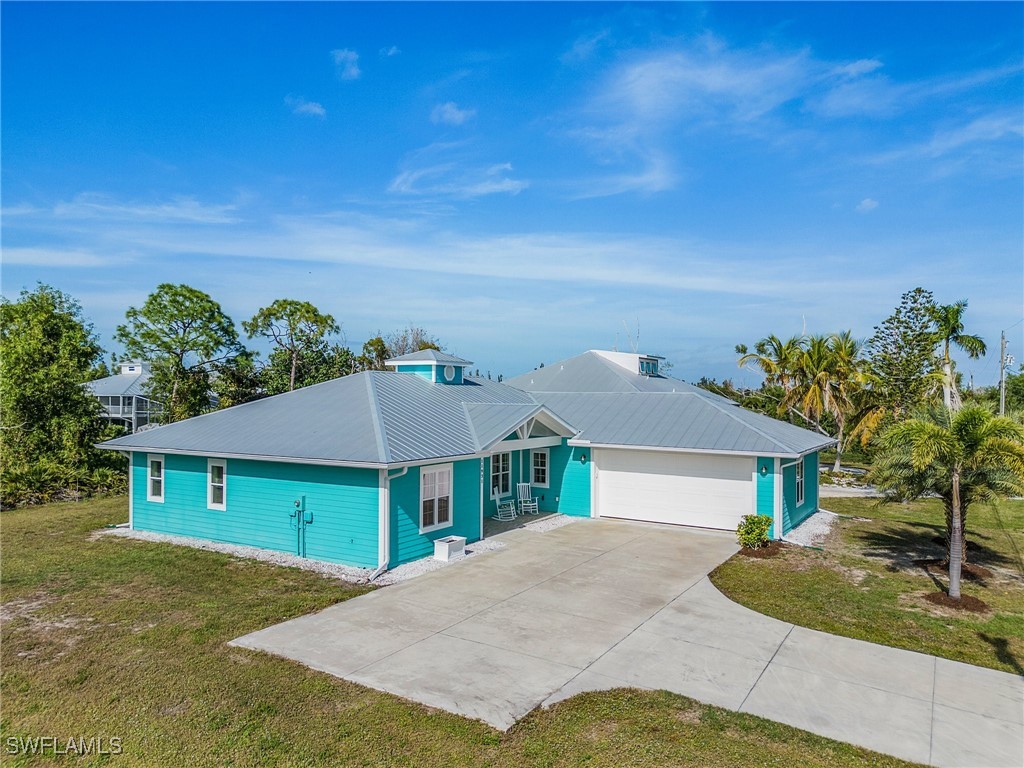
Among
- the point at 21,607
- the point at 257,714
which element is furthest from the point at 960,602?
the point at 21,607

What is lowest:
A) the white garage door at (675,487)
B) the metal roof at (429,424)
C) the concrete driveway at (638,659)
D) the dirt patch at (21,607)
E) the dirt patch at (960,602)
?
the dirt patch at (960,602)

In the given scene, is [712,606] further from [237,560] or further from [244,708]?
[237,560]

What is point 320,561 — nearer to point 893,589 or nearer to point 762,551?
point 762,551

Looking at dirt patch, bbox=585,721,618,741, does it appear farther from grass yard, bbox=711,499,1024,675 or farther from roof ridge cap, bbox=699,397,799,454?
roof ridge cap, bbox=699,397,799,454

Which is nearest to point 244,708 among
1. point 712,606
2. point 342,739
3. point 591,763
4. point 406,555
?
point 342,739

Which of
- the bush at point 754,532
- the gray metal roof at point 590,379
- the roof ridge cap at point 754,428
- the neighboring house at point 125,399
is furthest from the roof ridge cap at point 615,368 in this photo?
the neighboring house at point 125,399

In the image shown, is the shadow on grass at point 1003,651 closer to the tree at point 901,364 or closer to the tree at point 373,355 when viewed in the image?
the tree at point 901,364

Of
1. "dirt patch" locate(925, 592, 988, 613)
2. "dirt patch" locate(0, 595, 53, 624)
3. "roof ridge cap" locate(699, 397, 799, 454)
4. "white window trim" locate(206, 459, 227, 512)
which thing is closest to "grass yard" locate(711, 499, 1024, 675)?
"dirt patch" locate(925, 592, 988, 613)
